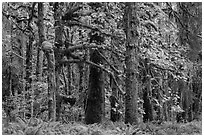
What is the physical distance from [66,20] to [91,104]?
3343 mm

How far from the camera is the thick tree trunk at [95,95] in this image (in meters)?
14.0

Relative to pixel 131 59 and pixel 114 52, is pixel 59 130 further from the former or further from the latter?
pixel 114 52

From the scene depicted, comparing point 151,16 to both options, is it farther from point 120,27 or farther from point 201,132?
point 201,132

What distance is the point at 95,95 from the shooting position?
46.6 feet

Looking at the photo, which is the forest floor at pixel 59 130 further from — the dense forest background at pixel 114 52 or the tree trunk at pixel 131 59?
the tree trunk at pixel 131 59

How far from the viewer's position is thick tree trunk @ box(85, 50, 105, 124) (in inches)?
552

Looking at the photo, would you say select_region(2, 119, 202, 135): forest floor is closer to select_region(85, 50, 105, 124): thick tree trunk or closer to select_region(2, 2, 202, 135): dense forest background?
select_region(2, 2, 202, 135): dense forest background

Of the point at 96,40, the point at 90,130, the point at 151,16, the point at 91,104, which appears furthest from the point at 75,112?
the point at 90,130

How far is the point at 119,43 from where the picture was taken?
13.6 metres

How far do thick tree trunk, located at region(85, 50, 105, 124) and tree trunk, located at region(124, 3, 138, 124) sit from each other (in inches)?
112

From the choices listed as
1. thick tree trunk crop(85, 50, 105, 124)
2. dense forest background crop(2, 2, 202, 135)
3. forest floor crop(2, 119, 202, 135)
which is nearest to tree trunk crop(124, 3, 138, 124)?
dense forest background crop(2, 2, 202, 135)

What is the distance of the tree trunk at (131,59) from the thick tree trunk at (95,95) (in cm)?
284

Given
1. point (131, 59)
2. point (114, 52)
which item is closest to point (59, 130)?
point (131, 59)

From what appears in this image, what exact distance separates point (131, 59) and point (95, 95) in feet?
11.2
